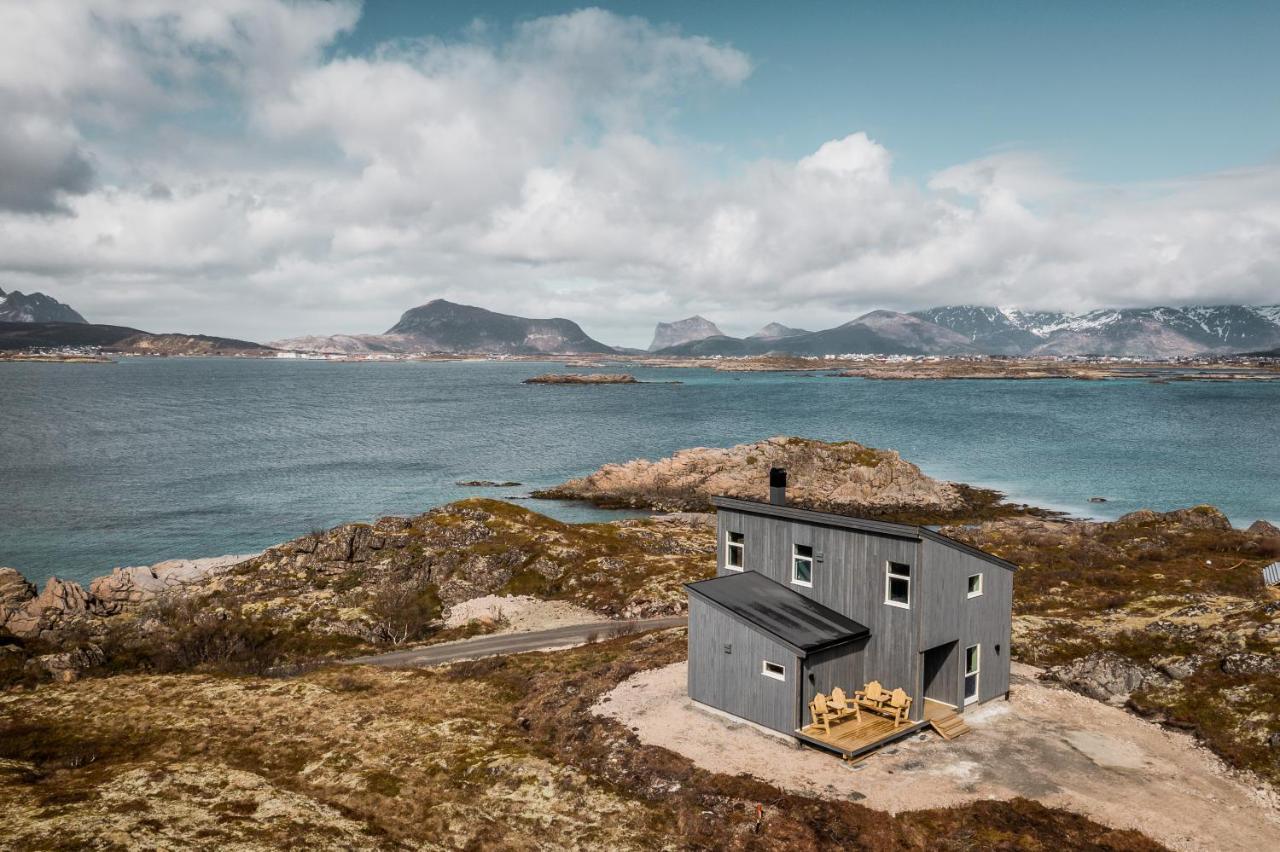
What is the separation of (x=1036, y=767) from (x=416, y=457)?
110106mm

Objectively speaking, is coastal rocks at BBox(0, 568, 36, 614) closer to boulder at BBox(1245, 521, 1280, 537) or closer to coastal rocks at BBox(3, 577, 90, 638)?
coastal rocks at BBox(3, 577, 90, 638)

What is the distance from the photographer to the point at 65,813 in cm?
2197

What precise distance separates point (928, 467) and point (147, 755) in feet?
341

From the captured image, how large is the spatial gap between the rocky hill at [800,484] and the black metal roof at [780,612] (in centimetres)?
5507

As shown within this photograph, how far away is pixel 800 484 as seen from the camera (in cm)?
9319

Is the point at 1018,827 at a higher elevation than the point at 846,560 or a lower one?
lower

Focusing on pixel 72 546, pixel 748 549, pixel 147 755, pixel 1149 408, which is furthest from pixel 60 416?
pixel 1149 408

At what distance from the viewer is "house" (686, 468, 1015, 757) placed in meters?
26.8

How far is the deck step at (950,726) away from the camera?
1056 inches

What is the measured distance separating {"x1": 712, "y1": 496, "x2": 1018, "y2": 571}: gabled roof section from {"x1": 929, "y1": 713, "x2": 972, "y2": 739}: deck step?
6.00 m

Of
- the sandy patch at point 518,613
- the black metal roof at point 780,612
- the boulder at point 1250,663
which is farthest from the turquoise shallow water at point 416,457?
the boulder at point 1250,663

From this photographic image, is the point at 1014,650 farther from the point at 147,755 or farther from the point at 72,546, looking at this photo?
the point at 72,546

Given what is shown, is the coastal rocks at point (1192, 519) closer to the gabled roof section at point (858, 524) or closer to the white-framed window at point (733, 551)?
the gabled roof section at point (858, 524)

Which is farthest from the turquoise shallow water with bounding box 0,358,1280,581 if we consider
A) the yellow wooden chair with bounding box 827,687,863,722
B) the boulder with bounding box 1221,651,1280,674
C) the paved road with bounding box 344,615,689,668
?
the yellow wooden chair with bounding box 827,687,863,722
